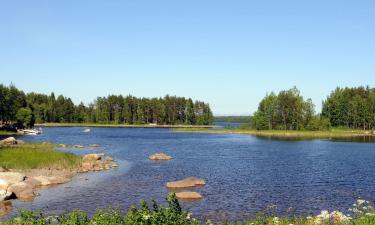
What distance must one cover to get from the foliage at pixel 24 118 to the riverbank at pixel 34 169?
108 m

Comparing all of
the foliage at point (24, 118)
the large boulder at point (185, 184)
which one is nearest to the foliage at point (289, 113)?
the foliage at point (24, 118)

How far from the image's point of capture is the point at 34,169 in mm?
58281

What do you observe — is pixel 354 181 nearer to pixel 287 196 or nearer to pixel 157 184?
pixel 287 196

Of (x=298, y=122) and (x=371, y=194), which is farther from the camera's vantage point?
(x=298, y=122)

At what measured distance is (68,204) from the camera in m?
40.1

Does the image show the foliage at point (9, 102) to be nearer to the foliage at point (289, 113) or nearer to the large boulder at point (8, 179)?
the foliage at point (289, 113)

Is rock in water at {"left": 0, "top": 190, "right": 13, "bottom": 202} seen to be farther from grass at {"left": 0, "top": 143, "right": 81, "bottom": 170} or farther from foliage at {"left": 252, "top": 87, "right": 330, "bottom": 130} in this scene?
foliage at {"left": 252, "top": 87, "right": 330, "bottom": 130}

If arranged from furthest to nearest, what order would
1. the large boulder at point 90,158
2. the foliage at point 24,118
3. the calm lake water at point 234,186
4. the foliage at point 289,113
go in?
1. the foliage at point 289,113
2. the foliage at point 24,118
3. the large boulder at point 90,158
4. the calm lake water at point 234,186

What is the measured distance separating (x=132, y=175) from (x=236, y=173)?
49.8 feet

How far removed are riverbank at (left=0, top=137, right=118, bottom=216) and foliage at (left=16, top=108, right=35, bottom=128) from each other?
355 ft

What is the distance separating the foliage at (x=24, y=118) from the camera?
6683 inches

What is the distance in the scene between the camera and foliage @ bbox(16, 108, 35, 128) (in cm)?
16975

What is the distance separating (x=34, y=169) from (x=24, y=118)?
4854 inches

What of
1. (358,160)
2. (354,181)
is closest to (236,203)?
(354,181)
